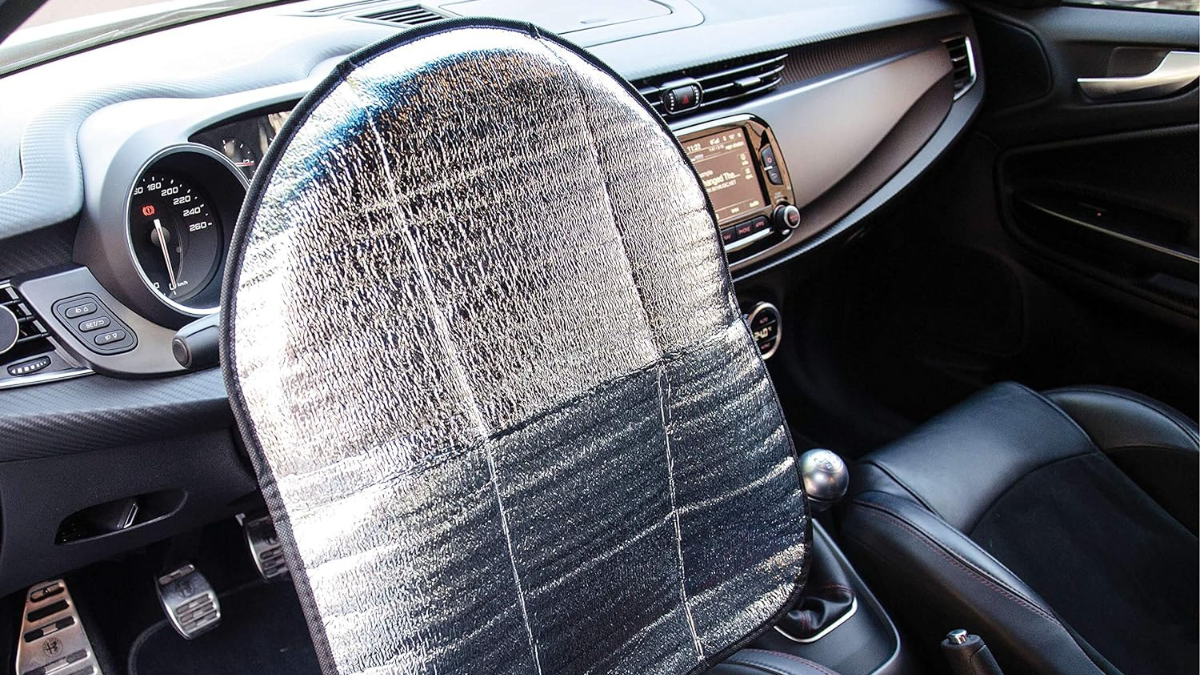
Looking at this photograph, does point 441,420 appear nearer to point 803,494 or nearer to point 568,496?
point 568,496

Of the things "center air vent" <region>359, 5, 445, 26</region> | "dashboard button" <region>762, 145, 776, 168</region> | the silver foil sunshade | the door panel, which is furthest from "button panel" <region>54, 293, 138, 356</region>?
the door panel

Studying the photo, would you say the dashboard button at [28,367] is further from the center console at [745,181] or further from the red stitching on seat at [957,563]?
the red stitching on seat at [957,563]

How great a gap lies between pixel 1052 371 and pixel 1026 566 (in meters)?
0.81

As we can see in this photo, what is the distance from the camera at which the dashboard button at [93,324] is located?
0.99m

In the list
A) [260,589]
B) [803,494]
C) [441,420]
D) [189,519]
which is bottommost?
[260,589]

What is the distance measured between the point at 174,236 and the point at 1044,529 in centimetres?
128

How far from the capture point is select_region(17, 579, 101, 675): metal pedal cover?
1.48 meters

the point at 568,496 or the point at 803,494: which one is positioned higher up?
the point at 568,496

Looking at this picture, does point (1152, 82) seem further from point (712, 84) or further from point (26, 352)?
point (26, 352)

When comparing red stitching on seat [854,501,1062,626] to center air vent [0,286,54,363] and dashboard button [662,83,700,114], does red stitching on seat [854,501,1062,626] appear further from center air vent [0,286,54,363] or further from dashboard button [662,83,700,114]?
center air vent [0,286,54,363]

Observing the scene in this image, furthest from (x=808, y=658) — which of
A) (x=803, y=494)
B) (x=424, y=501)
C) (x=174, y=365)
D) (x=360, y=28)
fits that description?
(x=360, y=28)

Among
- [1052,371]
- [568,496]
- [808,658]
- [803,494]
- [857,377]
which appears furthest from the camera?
[857,377]

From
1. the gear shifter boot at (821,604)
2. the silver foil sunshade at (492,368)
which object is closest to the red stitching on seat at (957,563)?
the gear shifter boot at (821,604)

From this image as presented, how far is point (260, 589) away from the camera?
176 cm
